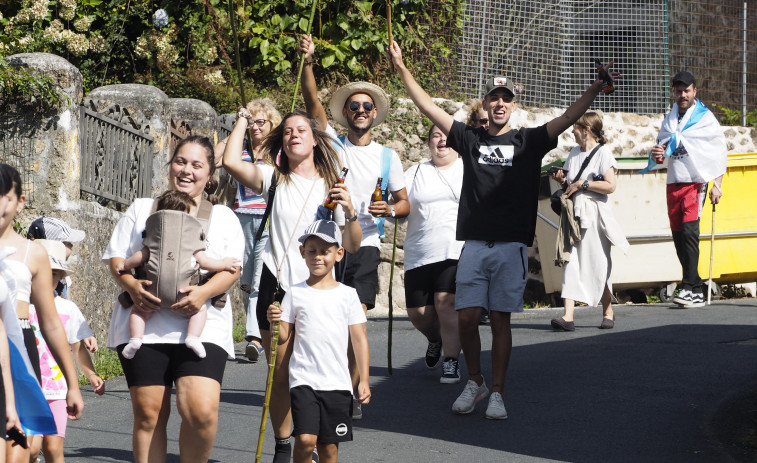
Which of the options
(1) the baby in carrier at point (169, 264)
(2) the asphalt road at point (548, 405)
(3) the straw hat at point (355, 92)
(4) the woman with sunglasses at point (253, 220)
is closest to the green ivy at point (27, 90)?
(4) the woman with sunglasses at point (253, 220)

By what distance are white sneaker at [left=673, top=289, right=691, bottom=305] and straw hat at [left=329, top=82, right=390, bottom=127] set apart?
5.47 metres

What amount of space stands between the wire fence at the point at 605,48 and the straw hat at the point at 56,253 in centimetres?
1087

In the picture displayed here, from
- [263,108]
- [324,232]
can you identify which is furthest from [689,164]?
[324,232]

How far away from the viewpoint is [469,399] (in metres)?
7.04

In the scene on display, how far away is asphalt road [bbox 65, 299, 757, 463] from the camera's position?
6.10m

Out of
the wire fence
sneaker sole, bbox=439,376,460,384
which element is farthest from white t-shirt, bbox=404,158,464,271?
the wire fence

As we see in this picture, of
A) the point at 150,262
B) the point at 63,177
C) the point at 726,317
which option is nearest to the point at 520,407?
the point at 150,262

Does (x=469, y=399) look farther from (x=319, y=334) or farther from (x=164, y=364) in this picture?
(x=164, y=364)

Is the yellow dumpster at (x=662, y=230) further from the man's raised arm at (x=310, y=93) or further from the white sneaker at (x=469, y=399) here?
the man's raised arm at (x=310, y=93)

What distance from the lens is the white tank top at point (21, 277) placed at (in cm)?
421

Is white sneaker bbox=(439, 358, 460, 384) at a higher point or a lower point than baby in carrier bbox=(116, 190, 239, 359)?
lower

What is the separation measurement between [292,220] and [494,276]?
68.1 inches

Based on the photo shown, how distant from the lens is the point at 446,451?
6.12 meters

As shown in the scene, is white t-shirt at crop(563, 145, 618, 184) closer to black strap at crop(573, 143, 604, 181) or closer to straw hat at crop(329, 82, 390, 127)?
black strap at crop(573, 143, 604, 181)
